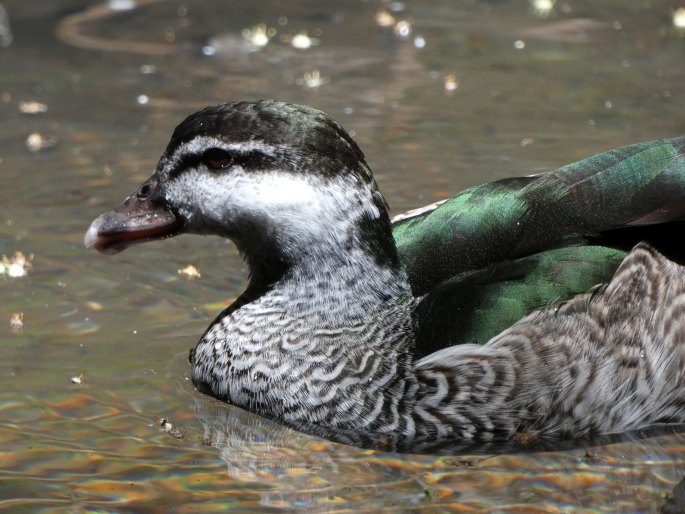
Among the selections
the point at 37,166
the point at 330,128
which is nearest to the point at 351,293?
the point at 330,128

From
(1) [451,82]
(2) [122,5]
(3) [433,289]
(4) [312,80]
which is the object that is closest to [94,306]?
(3) [433,289]

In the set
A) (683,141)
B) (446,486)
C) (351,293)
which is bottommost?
(446,486)

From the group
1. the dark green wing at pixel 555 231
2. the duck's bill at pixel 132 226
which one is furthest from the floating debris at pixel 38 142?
the dark green wing at pixel 555 231

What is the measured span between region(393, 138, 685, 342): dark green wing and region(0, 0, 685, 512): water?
0.75 meters

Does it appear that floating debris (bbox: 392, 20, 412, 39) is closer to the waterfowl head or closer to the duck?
the duck

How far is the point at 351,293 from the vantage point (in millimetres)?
6215

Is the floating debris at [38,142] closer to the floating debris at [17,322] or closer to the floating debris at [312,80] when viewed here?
the floating debris at [312,80]

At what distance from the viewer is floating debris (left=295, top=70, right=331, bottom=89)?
38.8 ft

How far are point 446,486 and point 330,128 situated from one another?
1.75 meters

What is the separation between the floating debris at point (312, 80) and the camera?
38.8 ft

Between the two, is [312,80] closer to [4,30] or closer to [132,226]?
[4,30]

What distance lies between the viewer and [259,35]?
13328 mm

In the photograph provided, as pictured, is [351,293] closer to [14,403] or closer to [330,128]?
[330,128]

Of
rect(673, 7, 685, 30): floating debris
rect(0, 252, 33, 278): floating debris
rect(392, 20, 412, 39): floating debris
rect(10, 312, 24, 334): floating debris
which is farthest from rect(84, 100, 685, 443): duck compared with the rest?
rect(673, 7, 685, 30): floating debris
